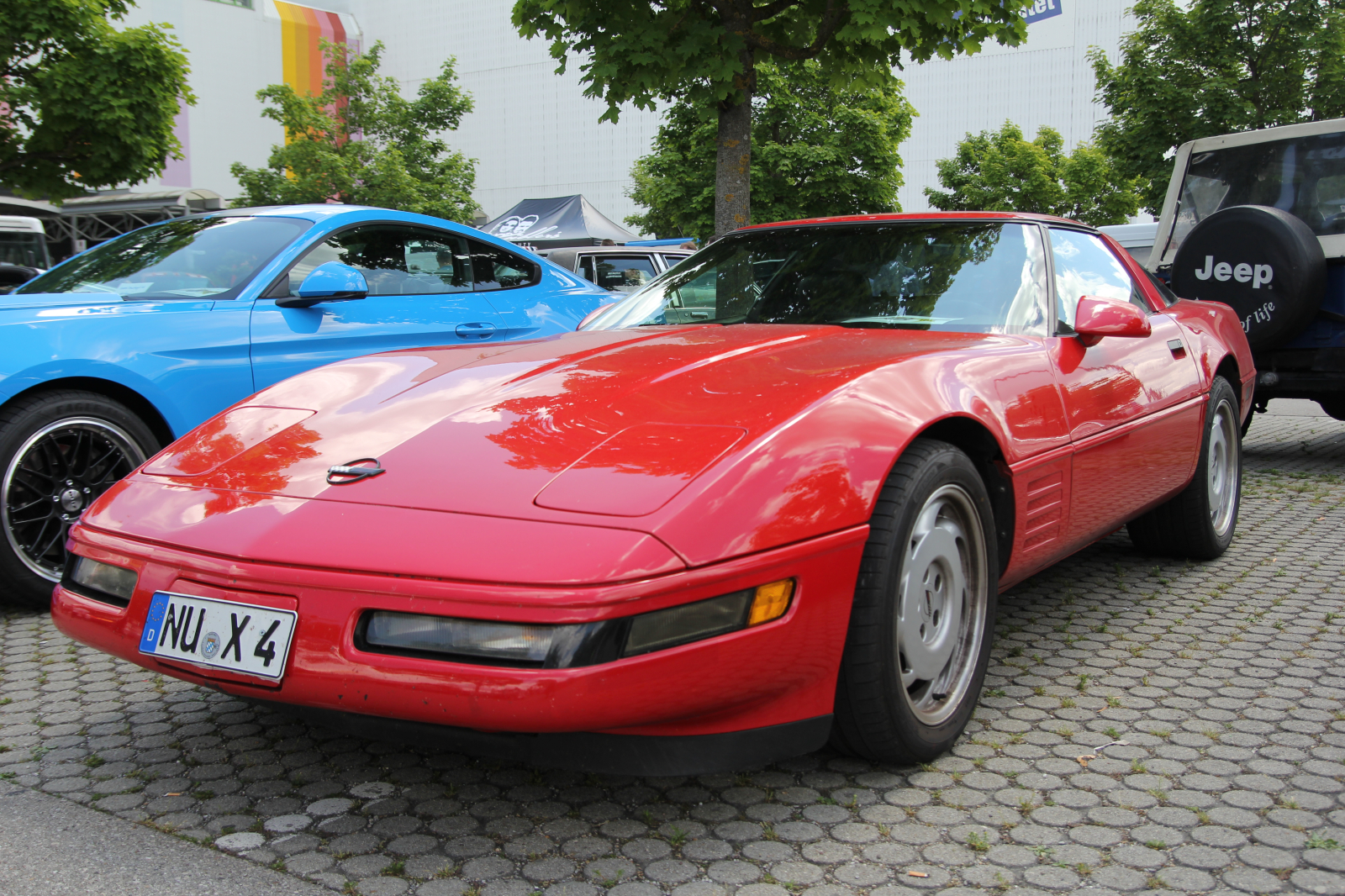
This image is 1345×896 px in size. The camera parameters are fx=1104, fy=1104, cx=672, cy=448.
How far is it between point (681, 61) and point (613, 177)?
42.4 meters

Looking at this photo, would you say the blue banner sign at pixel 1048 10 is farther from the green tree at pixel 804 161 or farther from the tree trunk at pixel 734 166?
the tree trunk at pixel 734 166

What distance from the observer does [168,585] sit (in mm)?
2166

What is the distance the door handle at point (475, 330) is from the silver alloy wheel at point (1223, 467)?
3.19m

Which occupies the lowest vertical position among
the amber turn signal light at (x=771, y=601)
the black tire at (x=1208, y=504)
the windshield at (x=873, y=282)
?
the black tire at (x=1208, y=504)

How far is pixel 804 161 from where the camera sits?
2455cm

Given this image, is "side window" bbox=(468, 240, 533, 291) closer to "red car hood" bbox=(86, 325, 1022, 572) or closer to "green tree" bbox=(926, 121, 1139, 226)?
"red car hood" bbox=(86, 325, 1022, 572)

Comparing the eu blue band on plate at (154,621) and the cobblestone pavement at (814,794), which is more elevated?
the eu blue band on plate at (154,621)

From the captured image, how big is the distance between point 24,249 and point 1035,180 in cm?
2542

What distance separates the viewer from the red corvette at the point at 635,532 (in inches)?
74.7

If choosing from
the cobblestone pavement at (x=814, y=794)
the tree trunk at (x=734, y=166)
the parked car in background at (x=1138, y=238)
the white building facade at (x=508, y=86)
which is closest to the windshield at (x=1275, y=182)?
the tree trunk at (x=734, y=166)

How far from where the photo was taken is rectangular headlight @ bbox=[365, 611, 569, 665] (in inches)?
73.3

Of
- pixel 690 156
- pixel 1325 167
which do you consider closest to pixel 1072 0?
pixel 690 156

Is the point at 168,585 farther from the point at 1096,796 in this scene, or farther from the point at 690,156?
the point at 690,156

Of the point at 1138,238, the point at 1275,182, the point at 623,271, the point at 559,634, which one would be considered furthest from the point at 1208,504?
the point at 1138,238
